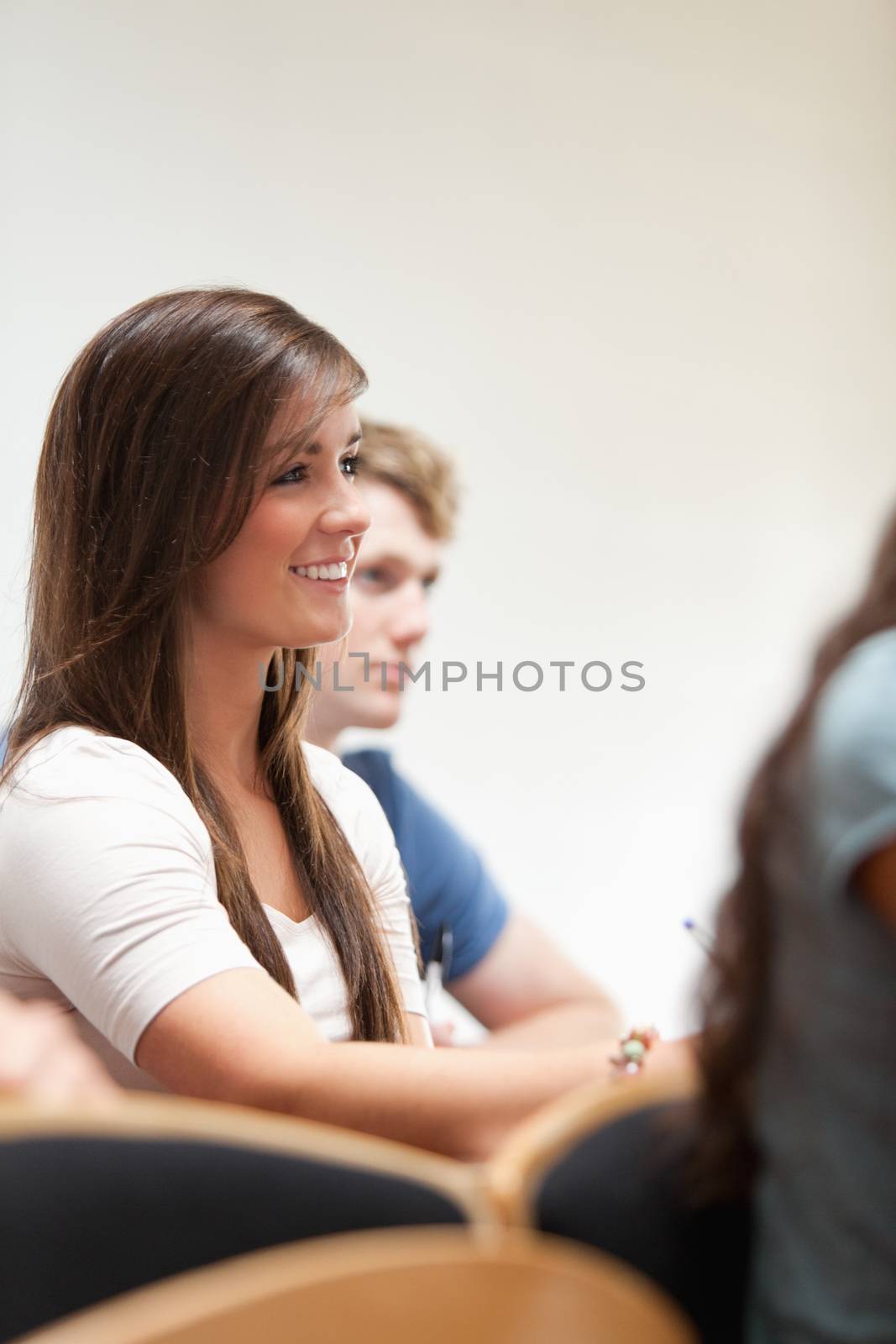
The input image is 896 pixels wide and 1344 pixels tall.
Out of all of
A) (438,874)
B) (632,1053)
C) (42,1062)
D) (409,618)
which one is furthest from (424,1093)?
(409,618)

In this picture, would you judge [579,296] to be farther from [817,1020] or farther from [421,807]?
[817,1020]

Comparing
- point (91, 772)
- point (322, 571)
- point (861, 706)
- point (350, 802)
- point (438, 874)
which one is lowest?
point (438, 874)

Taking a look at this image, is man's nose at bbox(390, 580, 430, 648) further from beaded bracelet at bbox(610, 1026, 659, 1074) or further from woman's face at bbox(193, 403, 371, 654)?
beaded bracelet at bbox(610, 1026, 659, 1074)

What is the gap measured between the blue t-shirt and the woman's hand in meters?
0.95

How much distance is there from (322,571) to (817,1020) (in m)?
0.82

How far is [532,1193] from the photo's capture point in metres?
0.55

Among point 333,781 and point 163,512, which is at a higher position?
point 163,512

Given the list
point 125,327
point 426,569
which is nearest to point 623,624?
point 426,569

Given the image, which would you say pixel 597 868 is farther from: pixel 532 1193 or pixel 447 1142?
pixel 532 1193

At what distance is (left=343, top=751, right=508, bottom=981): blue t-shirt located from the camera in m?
1.76

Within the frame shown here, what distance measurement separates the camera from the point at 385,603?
6.71ft

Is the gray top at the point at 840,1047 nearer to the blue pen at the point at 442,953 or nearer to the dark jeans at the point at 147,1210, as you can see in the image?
the dark jeans at the point at 147,1210

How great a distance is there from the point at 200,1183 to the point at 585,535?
8.56ft
